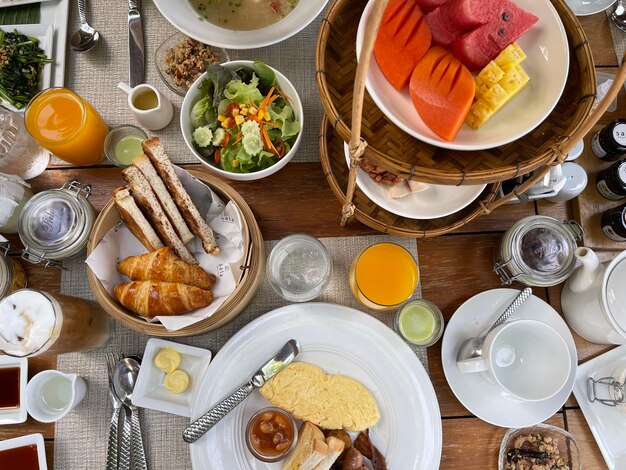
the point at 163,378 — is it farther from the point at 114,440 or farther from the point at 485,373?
the point at 485,373

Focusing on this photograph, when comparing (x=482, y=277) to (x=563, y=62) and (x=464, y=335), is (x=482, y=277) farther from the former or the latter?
(x=563, y=62)

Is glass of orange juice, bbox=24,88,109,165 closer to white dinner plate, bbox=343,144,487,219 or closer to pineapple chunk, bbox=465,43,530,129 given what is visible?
white dinner plate, bbox=343,144,487,219

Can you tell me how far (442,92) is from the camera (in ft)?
2.92

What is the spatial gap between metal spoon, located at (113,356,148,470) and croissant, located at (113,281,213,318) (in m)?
0.21

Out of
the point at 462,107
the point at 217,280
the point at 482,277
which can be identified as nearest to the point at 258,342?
the point at 217,280

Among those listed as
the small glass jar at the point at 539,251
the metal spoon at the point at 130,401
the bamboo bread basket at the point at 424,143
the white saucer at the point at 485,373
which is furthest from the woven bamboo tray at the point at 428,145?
the metal spoon at the point at 130,401

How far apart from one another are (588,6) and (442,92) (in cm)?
94

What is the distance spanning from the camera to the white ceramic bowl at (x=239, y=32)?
1239 mm

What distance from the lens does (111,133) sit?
1.36 m

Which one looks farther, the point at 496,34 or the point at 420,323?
the point at 420,323

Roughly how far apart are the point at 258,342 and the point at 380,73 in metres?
0.73

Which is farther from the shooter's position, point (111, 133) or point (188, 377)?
point (111, 133)

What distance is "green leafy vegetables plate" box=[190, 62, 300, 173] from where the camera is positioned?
1.27 metres

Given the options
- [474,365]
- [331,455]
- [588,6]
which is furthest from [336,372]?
[588,6]
